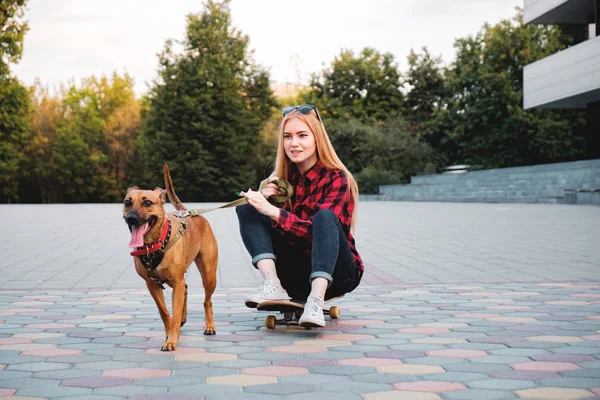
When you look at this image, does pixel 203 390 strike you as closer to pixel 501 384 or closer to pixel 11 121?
pixel 501 384

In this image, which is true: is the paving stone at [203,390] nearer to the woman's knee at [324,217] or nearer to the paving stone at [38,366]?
the paving stone at [38,366]

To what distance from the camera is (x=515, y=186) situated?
97.3 ft

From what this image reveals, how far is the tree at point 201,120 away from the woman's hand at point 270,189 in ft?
155

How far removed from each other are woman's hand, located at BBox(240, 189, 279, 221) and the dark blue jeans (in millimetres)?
210

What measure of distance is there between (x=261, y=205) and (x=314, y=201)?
0.51m

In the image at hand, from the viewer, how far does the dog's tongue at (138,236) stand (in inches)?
159

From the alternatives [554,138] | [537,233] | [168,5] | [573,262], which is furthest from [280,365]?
[168,5]

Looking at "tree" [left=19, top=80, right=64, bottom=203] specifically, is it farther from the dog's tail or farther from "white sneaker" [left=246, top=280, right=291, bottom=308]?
"white sneaker" [left=246, top=280, right=291, bottom=308]

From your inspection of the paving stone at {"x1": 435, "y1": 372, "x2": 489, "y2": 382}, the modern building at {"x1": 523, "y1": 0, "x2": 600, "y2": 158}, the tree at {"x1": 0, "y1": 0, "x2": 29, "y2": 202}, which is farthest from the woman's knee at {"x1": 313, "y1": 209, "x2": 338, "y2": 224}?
the tree at {"x1": 0, "y1": 0, "x2": 29, "y2": 202}

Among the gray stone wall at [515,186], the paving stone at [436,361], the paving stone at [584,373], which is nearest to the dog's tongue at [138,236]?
the paving stone at [436,361]

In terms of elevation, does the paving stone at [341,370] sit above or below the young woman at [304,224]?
below

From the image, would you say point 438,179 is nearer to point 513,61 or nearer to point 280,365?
point 513,61

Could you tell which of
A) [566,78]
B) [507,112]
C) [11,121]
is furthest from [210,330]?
[11,121]

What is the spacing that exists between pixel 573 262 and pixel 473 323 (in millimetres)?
4223
